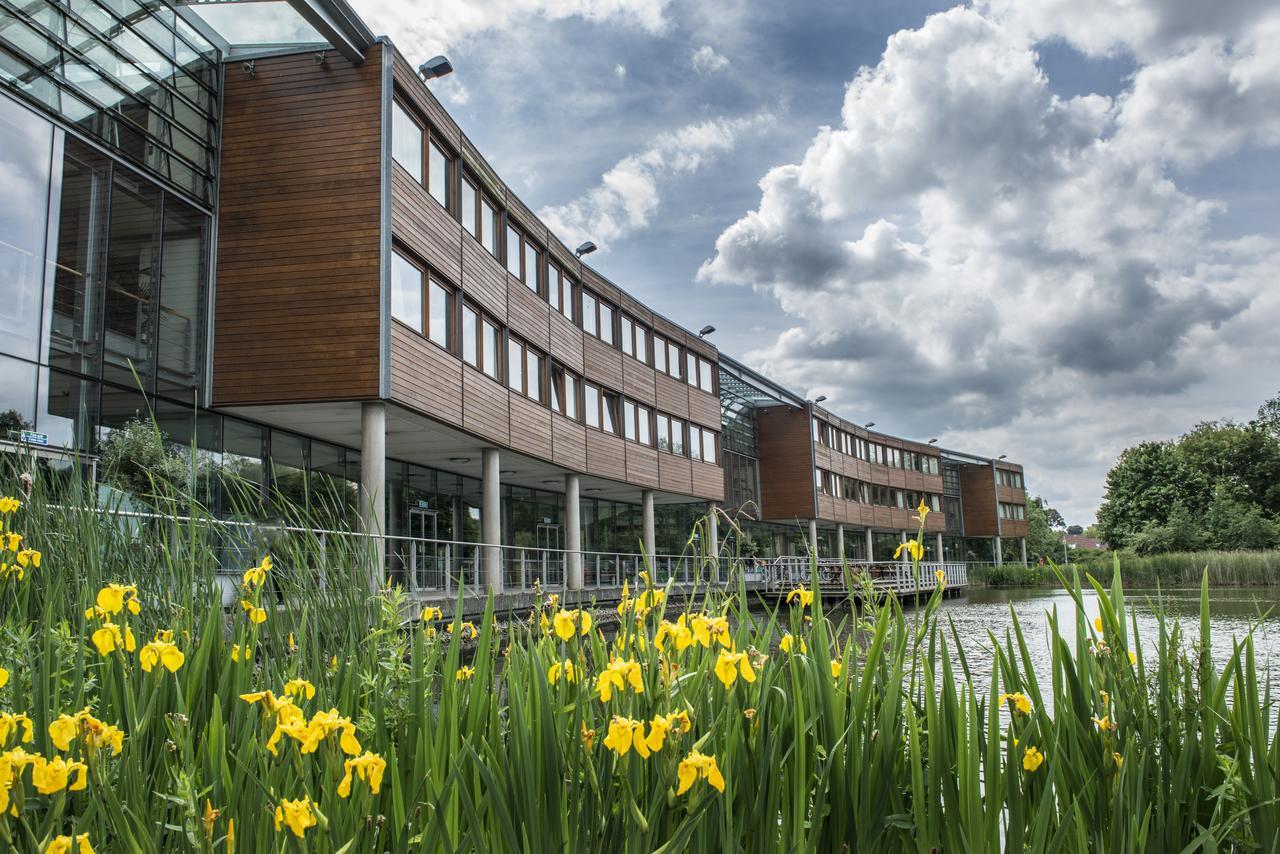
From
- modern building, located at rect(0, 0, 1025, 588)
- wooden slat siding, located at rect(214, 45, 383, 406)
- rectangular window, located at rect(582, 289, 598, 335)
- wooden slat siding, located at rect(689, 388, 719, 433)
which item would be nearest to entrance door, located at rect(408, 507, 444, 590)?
modern building, located at rect(0, 0, 1025, 588)

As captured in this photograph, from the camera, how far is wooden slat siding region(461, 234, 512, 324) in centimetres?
1969

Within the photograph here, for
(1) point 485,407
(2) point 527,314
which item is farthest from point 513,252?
(1) point 485,407

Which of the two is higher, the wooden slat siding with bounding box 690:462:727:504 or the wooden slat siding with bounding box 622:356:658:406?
the wooden slat siding with bounding box 622:356:658:406

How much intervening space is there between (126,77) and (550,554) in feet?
50.7

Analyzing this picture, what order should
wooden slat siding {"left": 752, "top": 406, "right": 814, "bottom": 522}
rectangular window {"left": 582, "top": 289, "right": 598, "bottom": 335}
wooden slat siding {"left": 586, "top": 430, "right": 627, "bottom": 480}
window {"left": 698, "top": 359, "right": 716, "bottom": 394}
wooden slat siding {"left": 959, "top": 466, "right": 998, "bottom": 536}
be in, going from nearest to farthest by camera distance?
wooden slat siding {"left": 586, "top": 430, "right": 627, "bottom": 480} → rectangular window {"left": 582, "top": 289, "right": 598, "bottom": 335} → window {"left": 698, "top": 359, "right": 716, "bottom": 394} → wooden slat siding {"left": 752, "top": 406, "right": 814, "bottom": 522} → wooden slat siding {"left": 959, "top": 466, "right": 998, "bottom": 536}

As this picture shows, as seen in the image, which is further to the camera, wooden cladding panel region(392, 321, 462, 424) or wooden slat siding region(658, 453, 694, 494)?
wooden slat siding region(658, 453, 694, 494)

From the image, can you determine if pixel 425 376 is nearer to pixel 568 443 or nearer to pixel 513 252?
pixel 513 252

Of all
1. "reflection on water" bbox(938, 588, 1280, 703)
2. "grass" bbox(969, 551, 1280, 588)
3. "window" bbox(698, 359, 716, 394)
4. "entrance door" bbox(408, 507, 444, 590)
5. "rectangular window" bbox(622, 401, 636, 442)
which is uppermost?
"window" bbox(698, 359, 716, 394)

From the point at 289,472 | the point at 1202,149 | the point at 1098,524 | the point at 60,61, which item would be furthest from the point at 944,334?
the point at 1098,524

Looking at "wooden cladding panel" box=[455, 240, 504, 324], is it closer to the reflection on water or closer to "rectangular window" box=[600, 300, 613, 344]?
"rectangular window" box=[600, 300, 613, 344]

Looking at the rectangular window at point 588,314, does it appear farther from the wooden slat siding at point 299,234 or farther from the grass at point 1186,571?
the grass at point 1186,571

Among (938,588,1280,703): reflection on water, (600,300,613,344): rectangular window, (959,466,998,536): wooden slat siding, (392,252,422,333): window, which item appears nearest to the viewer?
(938,588,1280,703): reflection on water

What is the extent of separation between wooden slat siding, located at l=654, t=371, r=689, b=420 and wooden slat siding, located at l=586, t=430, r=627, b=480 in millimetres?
3947

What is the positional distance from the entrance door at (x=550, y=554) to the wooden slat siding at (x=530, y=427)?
7.48ft
